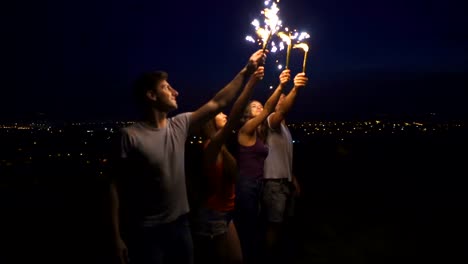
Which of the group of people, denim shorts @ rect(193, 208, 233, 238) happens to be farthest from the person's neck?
denim shorts @ rect(193, 208, 233, 238)

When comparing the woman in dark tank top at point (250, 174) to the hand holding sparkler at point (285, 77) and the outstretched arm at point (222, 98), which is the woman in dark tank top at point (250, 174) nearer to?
the hand holding sparkler at point (285, 77)

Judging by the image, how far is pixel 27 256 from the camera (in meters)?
7.71

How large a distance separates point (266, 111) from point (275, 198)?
4.00 ft

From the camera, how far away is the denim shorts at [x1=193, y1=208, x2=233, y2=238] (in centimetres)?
407

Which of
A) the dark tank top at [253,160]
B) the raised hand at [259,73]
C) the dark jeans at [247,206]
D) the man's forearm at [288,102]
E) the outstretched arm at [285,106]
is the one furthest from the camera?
the man's forearm at [288,102]

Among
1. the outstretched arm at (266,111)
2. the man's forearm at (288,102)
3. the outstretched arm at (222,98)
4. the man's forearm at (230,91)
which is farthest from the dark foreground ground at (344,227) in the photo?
the man's forearm at (288,102)

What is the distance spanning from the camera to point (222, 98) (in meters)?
3.46

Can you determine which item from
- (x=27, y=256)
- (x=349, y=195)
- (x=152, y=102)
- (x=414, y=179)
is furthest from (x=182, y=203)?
(x=414, y=179)

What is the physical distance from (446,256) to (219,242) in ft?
13.2

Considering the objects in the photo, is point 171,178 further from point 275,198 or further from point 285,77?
point 275,198

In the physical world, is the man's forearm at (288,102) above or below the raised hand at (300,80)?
below

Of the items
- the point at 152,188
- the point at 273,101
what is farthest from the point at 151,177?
the point at 273,101

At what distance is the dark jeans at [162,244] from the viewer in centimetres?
314

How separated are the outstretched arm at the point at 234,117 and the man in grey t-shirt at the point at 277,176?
1997 millimetres
